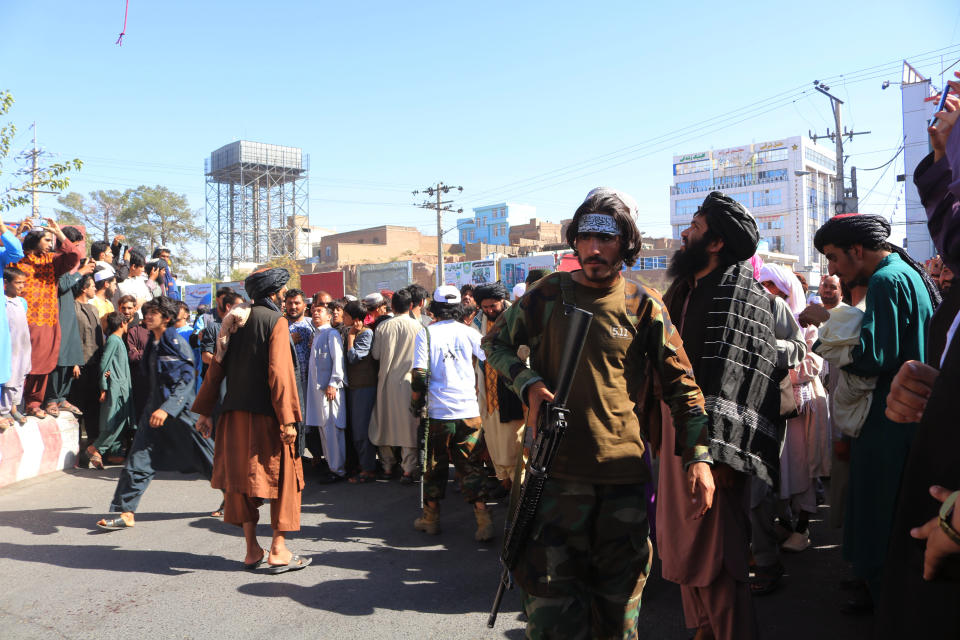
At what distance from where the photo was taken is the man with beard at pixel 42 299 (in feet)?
25.6

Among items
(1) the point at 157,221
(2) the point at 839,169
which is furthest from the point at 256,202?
(2) the point at 839,169

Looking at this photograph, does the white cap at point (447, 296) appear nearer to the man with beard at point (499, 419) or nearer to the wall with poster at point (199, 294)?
the man with beard at point (499, 419)

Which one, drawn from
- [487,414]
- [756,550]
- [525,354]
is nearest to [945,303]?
[525,354]

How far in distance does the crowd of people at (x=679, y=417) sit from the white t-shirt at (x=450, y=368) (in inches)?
0.7

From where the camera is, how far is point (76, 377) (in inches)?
339

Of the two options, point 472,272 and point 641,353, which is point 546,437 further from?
point 472,272

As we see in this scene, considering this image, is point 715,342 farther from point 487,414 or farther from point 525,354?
point 487,414

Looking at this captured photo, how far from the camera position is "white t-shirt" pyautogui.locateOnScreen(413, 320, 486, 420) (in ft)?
18.4

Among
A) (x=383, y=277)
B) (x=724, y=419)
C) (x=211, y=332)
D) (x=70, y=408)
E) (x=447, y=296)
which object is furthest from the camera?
(x=383, y=277)

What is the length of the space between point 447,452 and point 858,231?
11.3 ft

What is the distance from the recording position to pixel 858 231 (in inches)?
139

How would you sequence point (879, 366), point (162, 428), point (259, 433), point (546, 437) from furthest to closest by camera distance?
point (162, 428) → point (259, 433) → point (879, 366) → point (546, 437)

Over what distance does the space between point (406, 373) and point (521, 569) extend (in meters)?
4.88

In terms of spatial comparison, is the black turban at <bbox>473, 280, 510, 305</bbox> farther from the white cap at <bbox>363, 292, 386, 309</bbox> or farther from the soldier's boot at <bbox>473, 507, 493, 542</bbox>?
the white cap at <bbox>363, 292, 386, 309</bbox>
